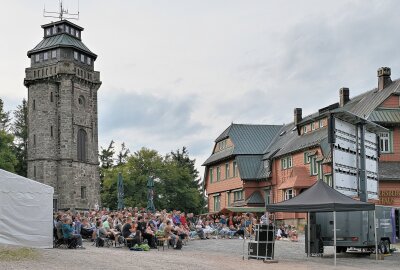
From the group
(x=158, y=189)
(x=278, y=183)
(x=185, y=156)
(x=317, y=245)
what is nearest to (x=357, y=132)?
(x=317, y=245)

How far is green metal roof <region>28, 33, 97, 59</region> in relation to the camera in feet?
201

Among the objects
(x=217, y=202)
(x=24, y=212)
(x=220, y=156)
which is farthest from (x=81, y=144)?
(x=24, y=212)

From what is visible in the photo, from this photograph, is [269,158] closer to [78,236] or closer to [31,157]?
[31,157]

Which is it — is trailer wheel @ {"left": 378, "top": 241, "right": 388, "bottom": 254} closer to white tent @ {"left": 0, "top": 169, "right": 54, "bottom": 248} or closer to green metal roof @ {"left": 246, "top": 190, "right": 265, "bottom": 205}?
white tent @ {"left": 0, "top": 169, "right": 54, "bottom": 248}

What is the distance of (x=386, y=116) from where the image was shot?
145ft

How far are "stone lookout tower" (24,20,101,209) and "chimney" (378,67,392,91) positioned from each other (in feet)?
91.0

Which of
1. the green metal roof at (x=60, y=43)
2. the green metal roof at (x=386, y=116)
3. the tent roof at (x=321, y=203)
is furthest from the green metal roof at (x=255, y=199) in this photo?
the tent roof at (x=321, y=203)

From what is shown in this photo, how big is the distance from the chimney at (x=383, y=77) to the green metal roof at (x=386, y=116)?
355 cm

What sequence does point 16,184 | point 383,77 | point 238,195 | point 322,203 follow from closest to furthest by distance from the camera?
point 322,203, point 16,184, point 383,77, point 238,195

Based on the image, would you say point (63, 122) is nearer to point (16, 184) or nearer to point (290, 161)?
point (290, 161)

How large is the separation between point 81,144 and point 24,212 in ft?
132

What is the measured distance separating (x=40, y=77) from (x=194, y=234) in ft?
111

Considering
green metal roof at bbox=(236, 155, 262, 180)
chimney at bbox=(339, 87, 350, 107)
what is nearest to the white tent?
chimney at bbox=(339, 87, 350, 107)

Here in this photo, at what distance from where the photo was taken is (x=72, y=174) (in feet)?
196
